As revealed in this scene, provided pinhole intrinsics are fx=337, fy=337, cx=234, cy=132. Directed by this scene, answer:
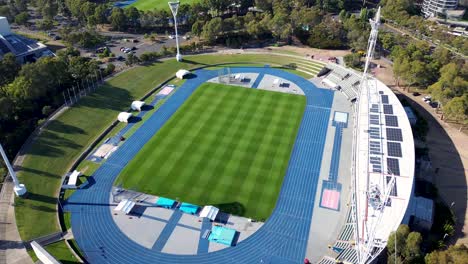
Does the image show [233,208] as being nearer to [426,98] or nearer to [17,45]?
[426,98]

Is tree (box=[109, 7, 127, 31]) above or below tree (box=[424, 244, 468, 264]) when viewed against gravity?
above

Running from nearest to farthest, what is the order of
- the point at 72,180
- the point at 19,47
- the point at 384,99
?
the point at 72,180
the point at 384,99
the point at 19,47

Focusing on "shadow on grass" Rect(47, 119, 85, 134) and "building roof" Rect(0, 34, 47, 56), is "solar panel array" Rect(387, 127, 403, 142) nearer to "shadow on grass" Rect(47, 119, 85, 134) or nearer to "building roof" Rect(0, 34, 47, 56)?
"shadow on grass" Rect(47, 119, 85, 134)

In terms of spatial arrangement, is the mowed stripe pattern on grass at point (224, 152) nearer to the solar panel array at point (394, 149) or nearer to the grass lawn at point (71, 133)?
the grass lawn at point (71, 133)

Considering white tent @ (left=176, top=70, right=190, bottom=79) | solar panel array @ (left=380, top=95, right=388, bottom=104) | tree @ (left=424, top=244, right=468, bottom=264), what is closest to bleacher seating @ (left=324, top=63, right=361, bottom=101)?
solar panel array @ (left=380, top=95, right=388, bottom=104)

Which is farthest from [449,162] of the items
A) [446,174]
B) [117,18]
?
[117,18]

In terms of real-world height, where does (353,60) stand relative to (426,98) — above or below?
above
